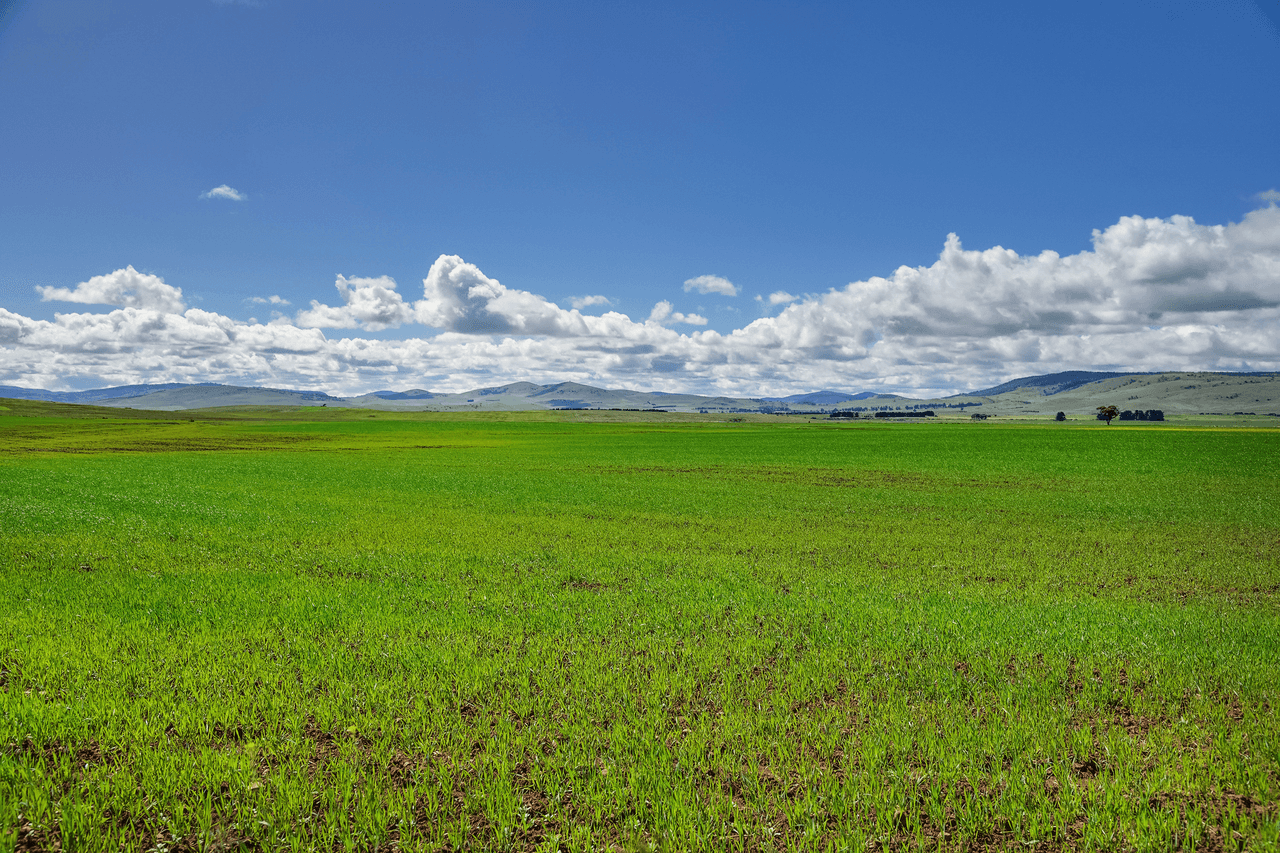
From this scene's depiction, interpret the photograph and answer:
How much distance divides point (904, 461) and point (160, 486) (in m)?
63.0

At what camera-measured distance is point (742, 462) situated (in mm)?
62656

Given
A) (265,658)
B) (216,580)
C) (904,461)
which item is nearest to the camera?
(265,658)

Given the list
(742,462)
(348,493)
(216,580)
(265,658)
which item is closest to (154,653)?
(265,658)

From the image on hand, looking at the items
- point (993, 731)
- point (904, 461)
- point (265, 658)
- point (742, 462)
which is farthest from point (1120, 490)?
point (265, 658)

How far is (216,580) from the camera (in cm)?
1566

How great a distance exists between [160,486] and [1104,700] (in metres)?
44.9

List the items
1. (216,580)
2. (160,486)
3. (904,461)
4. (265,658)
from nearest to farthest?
(265,658), (216,580), (160,486), (904,461)

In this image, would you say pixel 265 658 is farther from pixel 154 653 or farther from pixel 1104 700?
pixel 1104 700

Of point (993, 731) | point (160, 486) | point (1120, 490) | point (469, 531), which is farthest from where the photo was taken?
point (1120, 490)

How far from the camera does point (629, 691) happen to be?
9492 millimetres

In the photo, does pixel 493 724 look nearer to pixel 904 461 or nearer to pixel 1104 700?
pixel 1104 700

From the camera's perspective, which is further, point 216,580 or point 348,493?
point 348,493

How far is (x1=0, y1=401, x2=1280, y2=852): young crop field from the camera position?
6.46 metres

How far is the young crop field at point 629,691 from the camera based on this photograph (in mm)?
6461
